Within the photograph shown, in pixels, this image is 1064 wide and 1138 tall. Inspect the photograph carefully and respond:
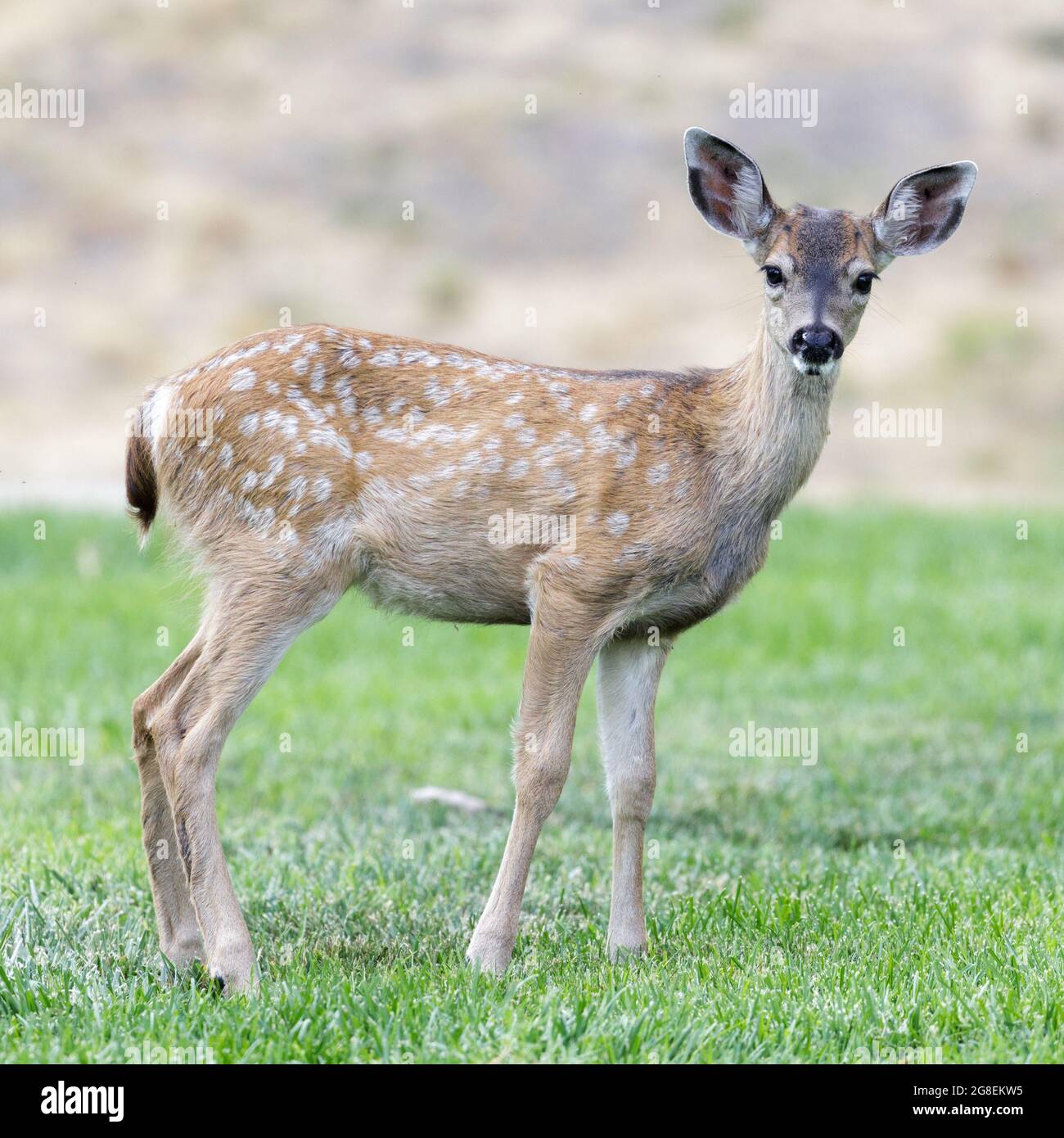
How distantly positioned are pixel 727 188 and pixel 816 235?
446mm

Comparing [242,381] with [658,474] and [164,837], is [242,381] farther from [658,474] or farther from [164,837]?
[164,837]

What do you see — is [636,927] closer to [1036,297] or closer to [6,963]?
[6,963]

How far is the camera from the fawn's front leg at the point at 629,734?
5.57m

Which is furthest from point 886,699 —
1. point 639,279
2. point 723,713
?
point 639,279

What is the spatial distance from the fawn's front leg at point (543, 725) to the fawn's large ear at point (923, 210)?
5.47 ft

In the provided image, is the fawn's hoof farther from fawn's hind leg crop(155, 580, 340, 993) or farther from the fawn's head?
the fawn's head

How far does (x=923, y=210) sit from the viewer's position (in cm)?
576

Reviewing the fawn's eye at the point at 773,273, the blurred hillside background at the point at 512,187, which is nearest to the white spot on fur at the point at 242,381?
the fawn's eye at the point at 773,273

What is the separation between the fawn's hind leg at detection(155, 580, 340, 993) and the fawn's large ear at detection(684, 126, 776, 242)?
73.2 inches

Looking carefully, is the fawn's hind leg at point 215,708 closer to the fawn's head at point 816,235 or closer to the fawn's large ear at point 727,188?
the fawn's head at point 816,235

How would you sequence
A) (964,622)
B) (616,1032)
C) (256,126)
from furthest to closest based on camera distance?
(256,126)
(964,622)
(616,1032)

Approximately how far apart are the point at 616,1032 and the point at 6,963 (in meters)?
1.85

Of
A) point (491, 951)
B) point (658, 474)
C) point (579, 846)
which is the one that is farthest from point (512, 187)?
point (491, 951)

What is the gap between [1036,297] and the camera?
36031mm
